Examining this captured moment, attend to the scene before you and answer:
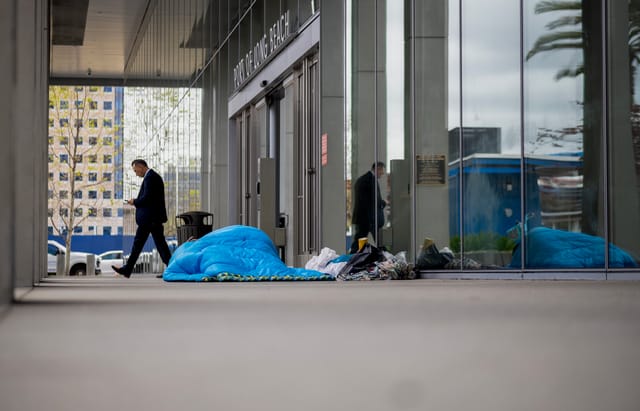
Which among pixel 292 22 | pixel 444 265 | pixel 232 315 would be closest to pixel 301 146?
pixel 292 22

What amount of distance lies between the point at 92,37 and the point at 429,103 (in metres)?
26.1

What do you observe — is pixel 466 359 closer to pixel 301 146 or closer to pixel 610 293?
pixel 610 293

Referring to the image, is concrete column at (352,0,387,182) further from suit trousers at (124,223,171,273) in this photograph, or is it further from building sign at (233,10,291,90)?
suit trousers at (124,223,171,273)

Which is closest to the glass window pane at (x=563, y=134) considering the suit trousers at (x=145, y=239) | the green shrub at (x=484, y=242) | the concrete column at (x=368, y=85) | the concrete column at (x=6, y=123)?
the green shrub at (x=484, y=242)

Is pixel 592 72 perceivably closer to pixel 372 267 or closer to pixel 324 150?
pixel 372 267

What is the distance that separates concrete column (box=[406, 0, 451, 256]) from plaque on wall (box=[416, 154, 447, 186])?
48 mm

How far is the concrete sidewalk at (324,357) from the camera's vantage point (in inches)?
100

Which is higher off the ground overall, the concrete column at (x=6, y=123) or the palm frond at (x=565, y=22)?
the palm frond at (x=565, y=22)

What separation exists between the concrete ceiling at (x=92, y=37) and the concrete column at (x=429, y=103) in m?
19.9

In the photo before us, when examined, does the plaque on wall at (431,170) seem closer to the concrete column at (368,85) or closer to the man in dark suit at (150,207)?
the concrete column at (368,85)

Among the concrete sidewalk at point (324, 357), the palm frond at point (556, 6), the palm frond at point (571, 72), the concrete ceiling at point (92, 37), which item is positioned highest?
the concrete ceiling at point (92, 37)

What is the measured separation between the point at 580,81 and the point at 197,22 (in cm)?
1911

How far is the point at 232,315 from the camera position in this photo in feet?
19.4

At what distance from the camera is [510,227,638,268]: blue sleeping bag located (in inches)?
417
